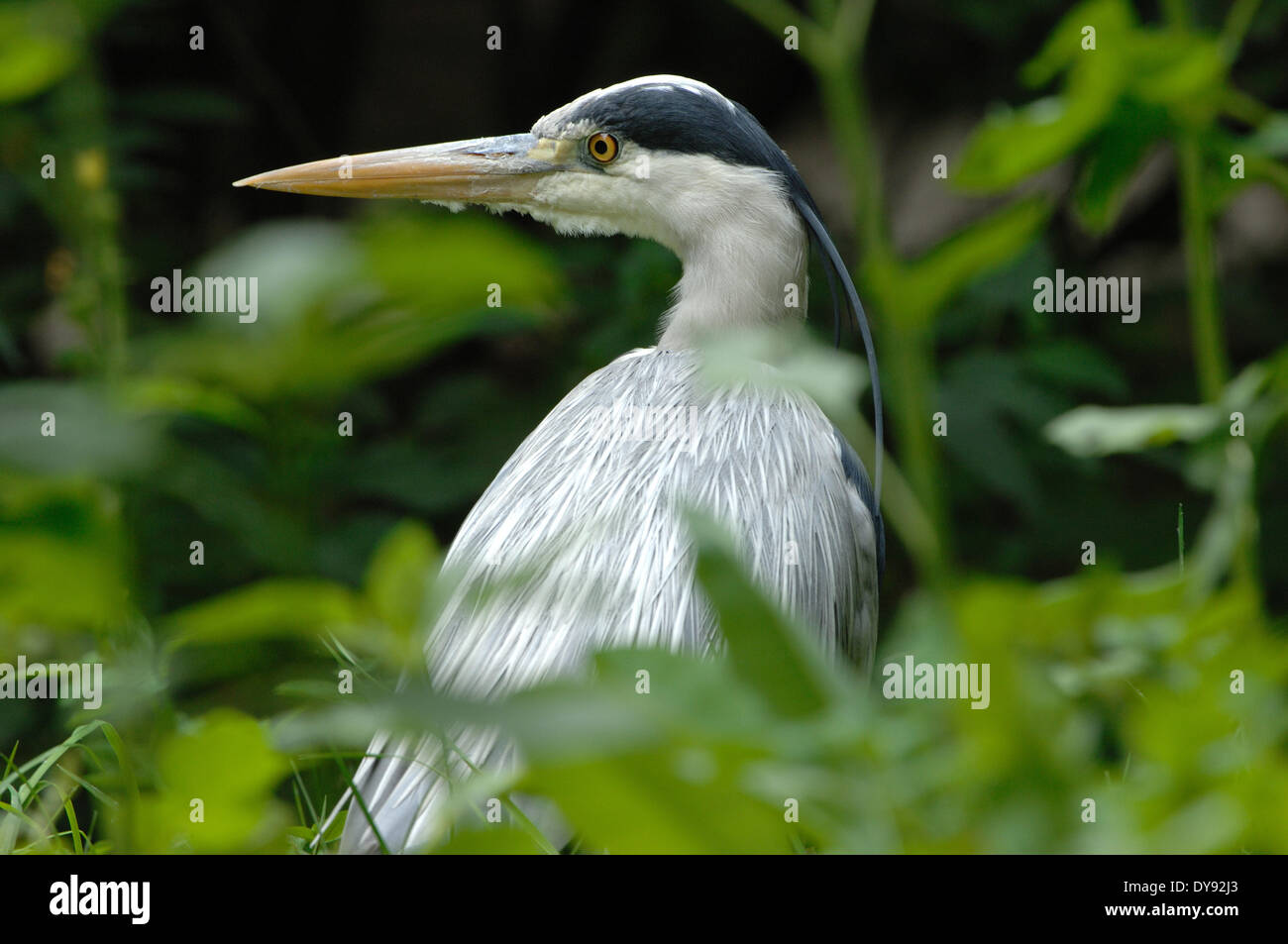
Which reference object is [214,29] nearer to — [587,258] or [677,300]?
[587,258]

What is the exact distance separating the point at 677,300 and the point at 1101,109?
2.14 m

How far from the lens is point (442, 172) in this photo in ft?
8.58

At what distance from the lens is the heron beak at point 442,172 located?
2.49 m

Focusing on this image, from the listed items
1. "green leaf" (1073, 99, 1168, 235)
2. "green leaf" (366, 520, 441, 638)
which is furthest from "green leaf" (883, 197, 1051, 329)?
"green leaf" (366, 520, 441, 638)

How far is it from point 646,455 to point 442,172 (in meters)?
0.82

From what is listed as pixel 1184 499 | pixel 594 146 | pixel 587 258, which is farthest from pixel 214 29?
pixel 1184 499

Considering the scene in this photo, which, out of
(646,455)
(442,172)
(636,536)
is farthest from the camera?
(442,172)

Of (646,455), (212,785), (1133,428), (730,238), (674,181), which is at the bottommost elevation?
(212,785)

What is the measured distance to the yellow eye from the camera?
104 inches

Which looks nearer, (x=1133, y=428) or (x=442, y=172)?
(x=1133, y=428)

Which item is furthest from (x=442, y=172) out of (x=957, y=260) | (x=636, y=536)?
(x=957, y=260)

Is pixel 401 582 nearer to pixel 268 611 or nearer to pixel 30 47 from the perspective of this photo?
pixel 268 611

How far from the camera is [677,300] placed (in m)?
2.75

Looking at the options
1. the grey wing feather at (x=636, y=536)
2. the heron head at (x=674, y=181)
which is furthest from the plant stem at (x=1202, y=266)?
the heron head at (x=674, y=181)
